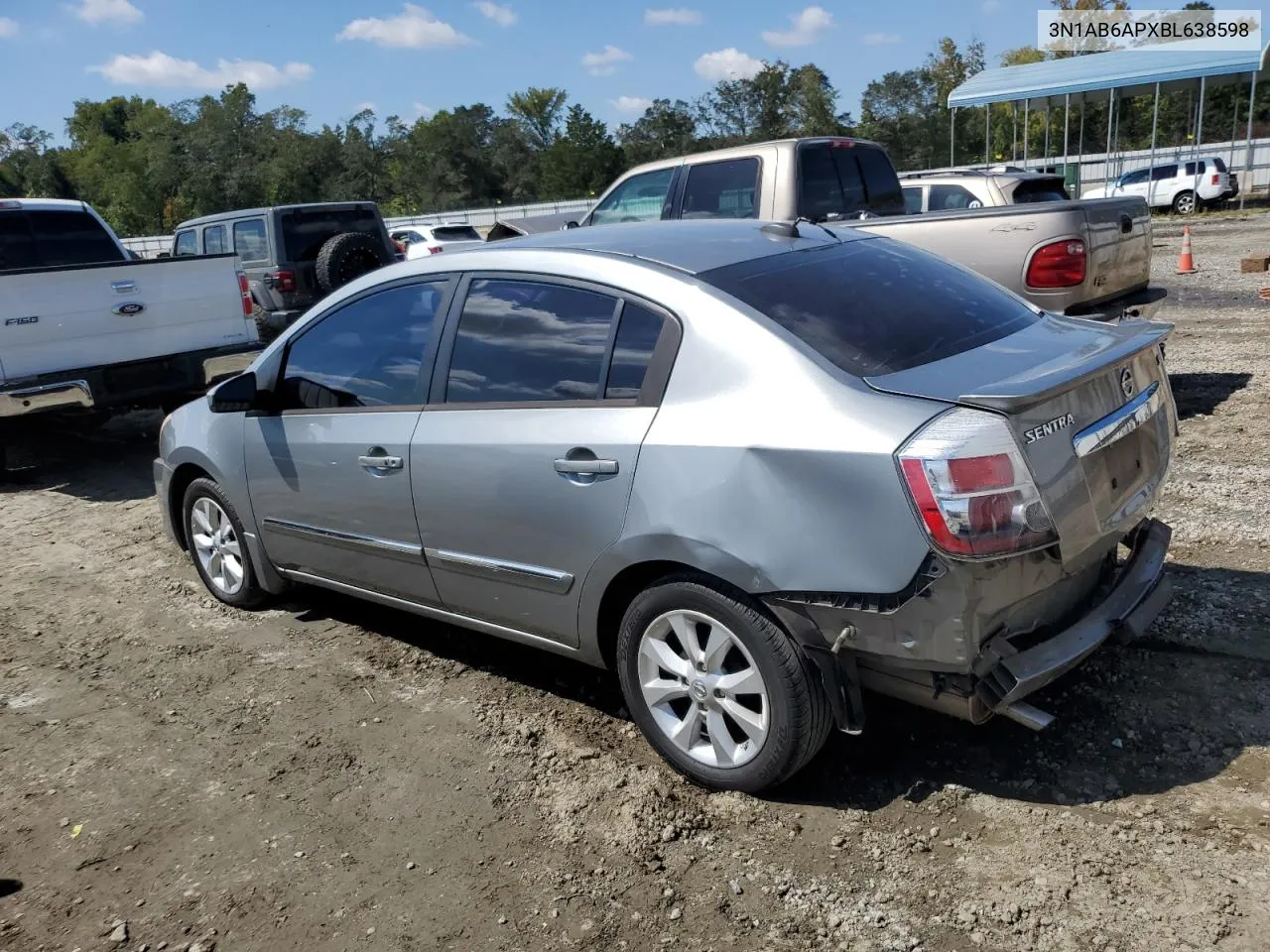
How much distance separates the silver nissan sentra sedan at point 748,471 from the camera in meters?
2.67

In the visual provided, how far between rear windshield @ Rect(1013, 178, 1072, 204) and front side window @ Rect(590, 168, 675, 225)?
3.98 meters

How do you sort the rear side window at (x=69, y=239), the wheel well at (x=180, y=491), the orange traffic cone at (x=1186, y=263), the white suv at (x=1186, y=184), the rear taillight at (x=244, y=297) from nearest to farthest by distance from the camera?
the wheel well at (x=180, y=491) → the rear taillight at (x=244, y=297) → the rear side window at (x=69, y=239) → the orange traffic cone at (x=1186, y=263) → the white suv at (x=1186, y=184)

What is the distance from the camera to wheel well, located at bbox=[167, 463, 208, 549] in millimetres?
5164

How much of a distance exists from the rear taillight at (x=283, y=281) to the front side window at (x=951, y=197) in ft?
25.6

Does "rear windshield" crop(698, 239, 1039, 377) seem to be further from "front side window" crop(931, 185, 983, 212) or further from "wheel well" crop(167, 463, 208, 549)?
"front side window" crop(931, 185, 983, 212)

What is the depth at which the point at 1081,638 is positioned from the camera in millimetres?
2953

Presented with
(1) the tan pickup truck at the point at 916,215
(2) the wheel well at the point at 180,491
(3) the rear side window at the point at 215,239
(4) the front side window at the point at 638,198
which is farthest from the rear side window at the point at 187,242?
(2) the wheel well at the point at 180,491

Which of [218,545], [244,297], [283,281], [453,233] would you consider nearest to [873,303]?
[218,545]

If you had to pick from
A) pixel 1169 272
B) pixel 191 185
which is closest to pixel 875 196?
pixel 1169 272

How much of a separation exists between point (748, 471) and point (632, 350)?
653 mm

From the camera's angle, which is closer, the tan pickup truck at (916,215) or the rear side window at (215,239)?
the tan pickup truck at (916,215)

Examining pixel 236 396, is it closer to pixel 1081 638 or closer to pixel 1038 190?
pixel 1081 638

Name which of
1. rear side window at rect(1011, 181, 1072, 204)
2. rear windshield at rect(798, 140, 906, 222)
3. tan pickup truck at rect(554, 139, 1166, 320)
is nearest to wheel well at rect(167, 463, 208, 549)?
tan pickup truck at rect(554, 139, 1166, 320)

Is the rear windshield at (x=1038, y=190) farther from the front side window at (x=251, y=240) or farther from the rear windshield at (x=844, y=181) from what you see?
the front side window at (x=251, y=240)
